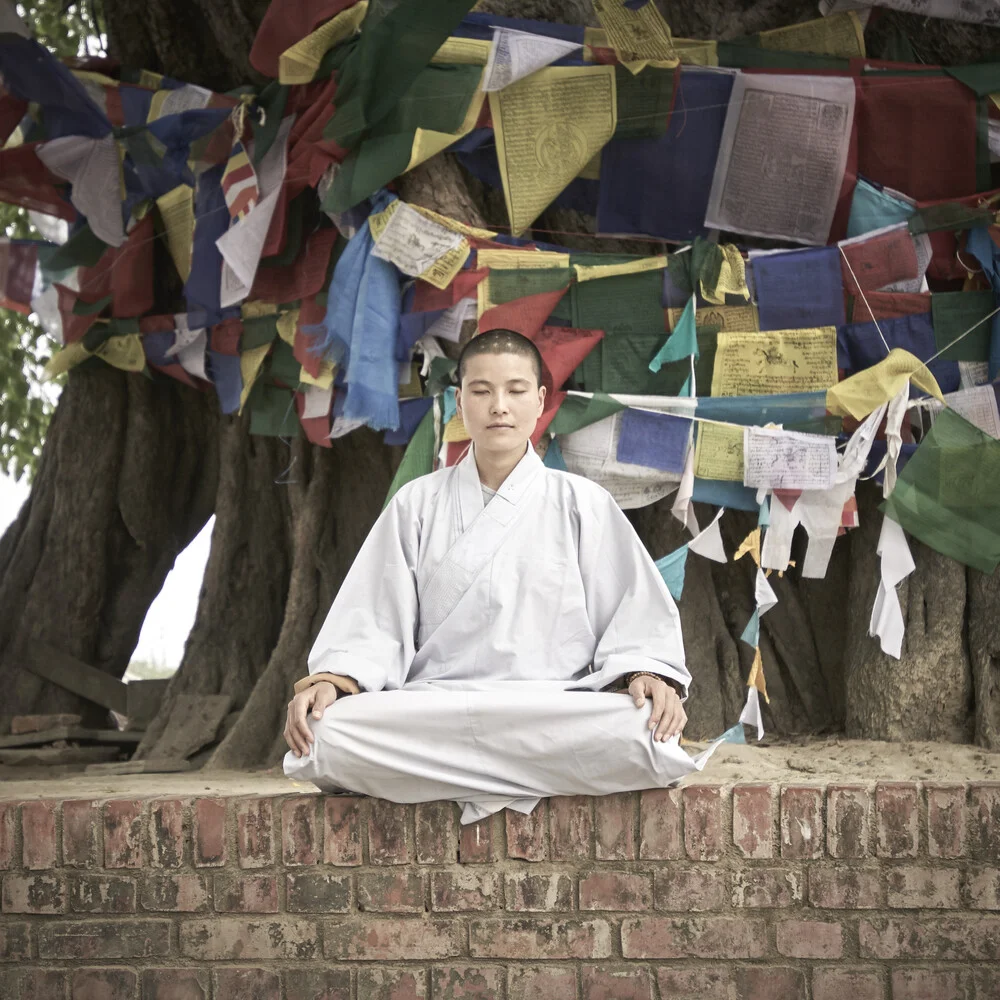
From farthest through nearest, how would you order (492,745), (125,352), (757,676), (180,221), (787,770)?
(125,352), (180,221), (757,676), (787,770), (492,745)

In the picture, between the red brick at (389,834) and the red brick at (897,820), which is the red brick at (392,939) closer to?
the red brick at (389,834)

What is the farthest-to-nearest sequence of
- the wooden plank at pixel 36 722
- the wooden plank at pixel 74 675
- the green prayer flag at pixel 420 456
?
the wooden plank at pixel 74 675, the wooden plank at pixel 36 722, the green prayer flag at pixel 420 456

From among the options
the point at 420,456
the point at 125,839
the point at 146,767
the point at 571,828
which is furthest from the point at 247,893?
the point at 146,767

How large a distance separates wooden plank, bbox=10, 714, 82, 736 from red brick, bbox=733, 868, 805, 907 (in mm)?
4246

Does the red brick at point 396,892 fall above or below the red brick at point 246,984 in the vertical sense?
above

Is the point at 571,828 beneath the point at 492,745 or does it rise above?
beneath

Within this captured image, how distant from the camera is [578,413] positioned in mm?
4680

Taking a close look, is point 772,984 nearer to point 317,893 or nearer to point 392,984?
point 392,984

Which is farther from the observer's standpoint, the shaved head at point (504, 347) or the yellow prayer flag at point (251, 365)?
the yellow prayer flag at point (251, 365)

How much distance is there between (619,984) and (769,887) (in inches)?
16.9

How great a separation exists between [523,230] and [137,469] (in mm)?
2770

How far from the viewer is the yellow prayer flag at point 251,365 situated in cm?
536

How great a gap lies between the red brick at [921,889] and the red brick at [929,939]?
3cm

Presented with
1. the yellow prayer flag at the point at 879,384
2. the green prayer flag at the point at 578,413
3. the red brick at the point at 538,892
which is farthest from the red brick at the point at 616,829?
the yellow prayer flag at the point at 879,384
